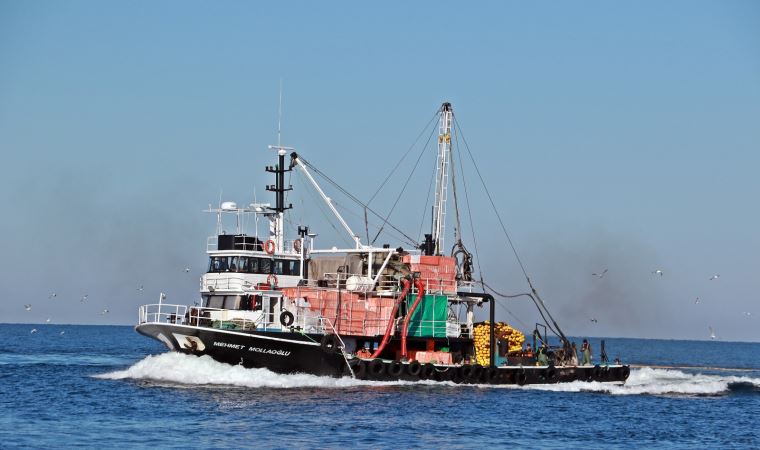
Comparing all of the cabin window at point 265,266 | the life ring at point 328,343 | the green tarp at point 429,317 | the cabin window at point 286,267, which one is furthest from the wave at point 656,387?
the cabin window at point 265,266

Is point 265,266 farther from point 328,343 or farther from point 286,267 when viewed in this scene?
point 328,343

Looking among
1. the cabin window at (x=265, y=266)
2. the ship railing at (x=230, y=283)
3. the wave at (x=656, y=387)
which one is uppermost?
the cabin window at (x=265, y=266)

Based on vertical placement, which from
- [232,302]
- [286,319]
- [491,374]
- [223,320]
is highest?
[232,302]

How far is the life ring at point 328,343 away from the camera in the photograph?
4906cm

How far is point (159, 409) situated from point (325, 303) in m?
12.5

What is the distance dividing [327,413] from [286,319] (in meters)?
9.24

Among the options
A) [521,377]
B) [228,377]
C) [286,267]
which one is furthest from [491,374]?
[228,377]

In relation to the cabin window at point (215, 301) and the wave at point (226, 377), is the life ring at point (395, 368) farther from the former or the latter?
the cabin window at point (215, 301)

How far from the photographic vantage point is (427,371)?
2048 inches

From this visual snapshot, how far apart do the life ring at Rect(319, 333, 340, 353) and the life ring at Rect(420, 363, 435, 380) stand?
511 centimetres

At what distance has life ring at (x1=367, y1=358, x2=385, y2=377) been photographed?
50.3 metres

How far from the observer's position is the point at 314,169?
57.0 metres

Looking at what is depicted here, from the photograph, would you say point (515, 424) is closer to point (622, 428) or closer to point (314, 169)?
point (622, 428)

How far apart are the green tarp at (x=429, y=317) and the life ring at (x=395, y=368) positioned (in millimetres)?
2329
